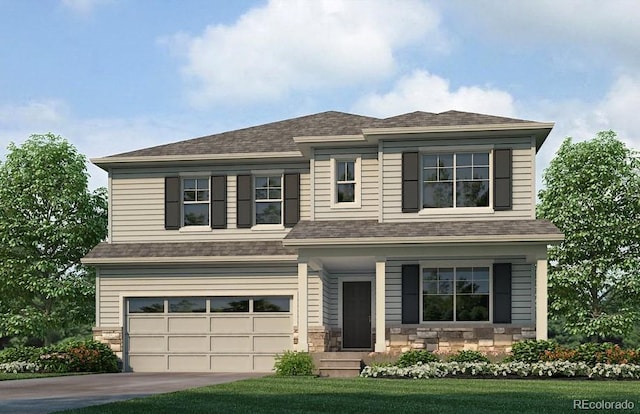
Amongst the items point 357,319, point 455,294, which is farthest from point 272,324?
point 455,294

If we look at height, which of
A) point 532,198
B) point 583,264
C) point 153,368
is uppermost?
point 532,198

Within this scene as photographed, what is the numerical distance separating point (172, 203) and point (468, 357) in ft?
32.9

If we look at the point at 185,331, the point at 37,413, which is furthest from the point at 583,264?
the point at 37,413

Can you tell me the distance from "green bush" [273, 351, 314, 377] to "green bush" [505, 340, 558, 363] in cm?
470

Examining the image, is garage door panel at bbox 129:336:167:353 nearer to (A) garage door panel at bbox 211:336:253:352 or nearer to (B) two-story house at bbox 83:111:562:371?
(B) two-story house at bbox 83:111:562:371

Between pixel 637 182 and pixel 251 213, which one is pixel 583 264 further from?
pixel 251 213

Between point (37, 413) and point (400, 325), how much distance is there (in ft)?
42.3

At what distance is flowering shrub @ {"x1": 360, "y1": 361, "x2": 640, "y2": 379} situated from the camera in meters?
21.1

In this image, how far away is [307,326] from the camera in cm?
2419

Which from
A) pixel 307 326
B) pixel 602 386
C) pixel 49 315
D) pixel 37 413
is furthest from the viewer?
pixel 49 315

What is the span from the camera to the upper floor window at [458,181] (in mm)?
24781

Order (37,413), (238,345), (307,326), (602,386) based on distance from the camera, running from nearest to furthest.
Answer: (37,413), (602,386), (307,326), (238,345)

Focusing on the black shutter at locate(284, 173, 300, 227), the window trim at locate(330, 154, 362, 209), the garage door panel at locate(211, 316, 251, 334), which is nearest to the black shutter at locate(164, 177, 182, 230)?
the garage door panel at locate(211, 316, 251, 334)

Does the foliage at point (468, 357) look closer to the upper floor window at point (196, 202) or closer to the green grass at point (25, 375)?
the upper floor window at point (196, 202)
